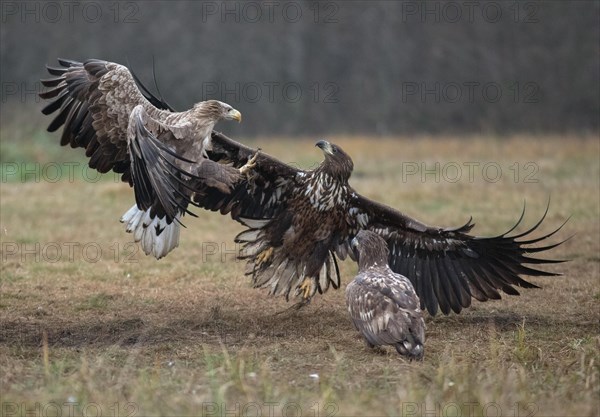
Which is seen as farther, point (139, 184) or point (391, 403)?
point (139, 184)

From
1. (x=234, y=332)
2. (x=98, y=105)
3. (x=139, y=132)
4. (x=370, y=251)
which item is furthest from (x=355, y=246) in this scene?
(x=98, y=105)

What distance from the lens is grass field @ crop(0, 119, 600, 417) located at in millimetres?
5266

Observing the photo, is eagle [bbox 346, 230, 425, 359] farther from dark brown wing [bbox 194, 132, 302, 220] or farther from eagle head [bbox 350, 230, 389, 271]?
dark brown wing [bbox 194, 132, 302, 220]

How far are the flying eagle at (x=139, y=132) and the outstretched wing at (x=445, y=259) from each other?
51.6 inches

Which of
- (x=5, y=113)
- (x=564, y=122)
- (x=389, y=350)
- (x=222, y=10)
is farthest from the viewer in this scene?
(x=222, y=10)

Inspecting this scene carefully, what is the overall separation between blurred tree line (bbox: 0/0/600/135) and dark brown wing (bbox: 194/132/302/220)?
1940 centimetres

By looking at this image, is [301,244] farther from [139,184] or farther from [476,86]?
[476,86]

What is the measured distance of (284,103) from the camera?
31.5 m

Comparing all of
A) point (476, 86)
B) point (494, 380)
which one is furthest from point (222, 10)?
point (494, 380)

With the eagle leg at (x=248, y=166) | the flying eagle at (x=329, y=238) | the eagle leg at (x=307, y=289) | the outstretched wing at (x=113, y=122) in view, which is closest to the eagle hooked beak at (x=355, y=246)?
the flying eagle at (x=329, y=238)

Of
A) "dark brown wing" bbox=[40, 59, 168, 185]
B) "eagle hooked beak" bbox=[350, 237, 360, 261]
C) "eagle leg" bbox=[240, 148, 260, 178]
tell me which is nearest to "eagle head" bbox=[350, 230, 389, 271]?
"eagle hooked beak" bbox=[350, 237, 360, 261]

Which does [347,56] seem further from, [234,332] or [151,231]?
[234,332]

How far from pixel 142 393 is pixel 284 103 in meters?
26.7

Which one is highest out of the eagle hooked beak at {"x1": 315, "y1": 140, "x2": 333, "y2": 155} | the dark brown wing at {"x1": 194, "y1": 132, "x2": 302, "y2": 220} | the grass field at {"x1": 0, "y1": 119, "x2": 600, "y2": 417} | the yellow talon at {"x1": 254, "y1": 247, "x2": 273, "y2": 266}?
the eagle hooked beak at {"x1": 315, "y1": 140, "x2": 333, "y2": 155}
